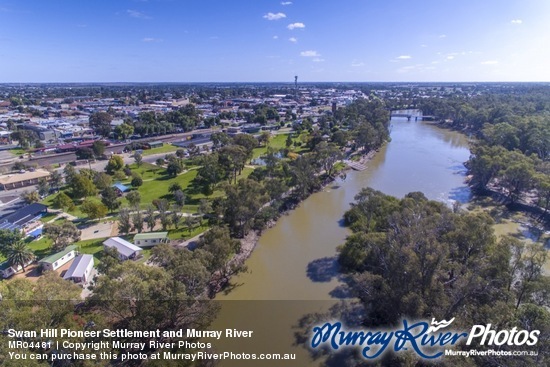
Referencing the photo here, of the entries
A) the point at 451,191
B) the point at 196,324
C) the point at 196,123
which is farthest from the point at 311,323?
the point at 196,123

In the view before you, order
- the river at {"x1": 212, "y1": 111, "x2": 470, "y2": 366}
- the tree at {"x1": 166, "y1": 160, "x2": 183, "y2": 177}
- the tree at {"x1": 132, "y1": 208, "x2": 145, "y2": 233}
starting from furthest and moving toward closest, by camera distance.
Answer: the tree at {"x1": 166, "y1": 160, "x2": 183, "y2": 177}
the tree at {"x1": 132, "y1": 208, "x2": 145, "y2": 233}
the river at {"x1": 212, "y1": 111, "x2": 470, "y2": 366}

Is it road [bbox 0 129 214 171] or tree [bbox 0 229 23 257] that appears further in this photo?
road [bbox 0 129 214 171]

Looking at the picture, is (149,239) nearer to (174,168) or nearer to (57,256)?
(57,256)

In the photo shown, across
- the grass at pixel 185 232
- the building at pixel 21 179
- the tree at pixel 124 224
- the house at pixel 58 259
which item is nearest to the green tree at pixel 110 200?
the tree at pixel 124 224

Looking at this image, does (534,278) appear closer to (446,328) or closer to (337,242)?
(446,328)

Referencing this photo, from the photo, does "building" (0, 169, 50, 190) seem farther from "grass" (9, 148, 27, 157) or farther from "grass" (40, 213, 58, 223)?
"grass" (9, 148, 27, 157)

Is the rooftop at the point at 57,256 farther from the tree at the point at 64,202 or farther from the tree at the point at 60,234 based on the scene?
the tree at the point at 64,202

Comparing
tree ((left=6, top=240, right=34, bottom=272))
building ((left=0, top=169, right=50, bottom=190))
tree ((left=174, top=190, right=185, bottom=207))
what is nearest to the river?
tree ((left=174, top=190, right=185, bottom=207))
